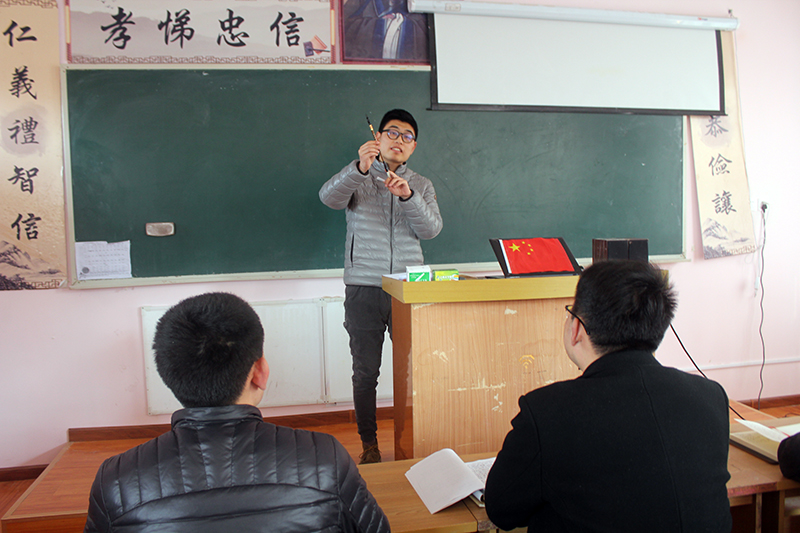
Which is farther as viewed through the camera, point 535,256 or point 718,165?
point 718,165

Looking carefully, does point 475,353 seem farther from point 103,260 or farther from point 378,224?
point 103,260

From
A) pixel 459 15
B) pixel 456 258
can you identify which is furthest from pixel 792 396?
pixel 459 15

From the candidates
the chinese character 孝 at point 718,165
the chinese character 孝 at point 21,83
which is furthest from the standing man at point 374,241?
the chinese character 孝 at point 718,165

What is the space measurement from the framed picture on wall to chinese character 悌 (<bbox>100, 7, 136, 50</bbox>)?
1.20 m

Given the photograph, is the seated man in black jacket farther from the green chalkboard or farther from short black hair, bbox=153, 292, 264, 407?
the green chalkboard

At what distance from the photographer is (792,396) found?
340 centimetres

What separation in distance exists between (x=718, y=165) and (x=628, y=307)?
10.0ft

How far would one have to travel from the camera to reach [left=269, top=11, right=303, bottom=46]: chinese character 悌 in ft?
8.86

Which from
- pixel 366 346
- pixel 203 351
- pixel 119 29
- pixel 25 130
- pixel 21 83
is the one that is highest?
pixel 119 29

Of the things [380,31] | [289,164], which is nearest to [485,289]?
[289,164]

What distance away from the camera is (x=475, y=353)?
1.52 m

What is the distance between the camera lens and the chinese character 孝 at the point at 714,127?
3223mm

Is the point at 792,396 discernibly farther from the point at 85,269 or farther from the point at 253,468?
the point at 85,269

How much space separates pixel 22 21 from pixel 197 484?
3056 mm
